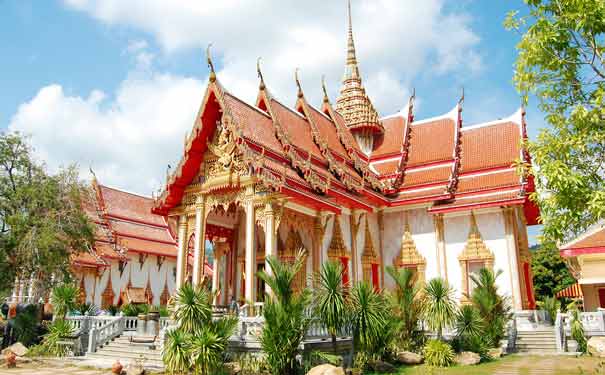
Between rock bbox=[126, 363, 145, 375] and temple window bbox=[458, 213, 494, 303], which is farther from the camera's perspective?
temple window bbox=[458, 213, 494, 303]

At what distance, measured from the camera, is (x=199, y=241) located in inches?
548

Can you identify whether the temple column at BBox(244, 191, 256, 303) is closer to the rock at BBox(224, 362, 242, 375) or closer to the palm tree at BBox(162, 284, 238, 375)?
the rock at BBox(224, 362, 242, 375)

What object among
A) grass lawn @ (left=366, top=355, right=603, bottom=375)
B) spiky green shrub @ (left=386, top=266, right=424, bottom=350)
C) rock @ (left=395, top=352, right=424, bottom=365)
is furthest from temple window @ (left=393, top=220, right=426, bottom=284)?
rock @ (left=395, top=352, right=424, bottom=365)

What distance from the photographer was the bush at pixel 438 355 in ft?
36.8

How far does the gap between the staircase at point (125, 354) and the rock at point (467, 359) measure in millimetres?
6524

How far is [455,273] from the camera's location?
16688 mm

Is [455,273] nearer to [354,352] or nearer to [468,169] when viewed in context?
[468,169]

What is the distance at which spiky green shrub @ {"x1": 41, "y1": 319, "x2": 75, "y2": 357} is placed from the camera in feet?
43.0

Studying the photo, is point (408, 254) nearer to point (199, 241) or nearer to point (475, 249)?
point (475, 249)

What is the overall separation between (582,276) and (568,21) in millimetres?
15930

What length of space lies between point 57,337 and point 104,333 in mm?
1134

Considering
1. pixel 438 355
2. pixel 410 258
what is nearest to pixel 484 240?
pixel 410 258

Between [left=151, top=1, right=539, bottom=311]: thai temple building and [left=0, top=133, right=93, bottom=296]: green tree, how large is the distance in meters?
2.92

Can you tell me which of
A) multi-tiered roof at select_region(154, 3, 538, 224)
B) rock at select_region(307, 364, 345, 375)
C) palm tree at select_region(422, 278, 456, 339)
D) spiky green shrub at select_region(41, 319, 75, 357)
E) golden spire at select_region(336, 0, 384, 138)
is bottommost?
rock at select_region(307, 364, 345, 375)
